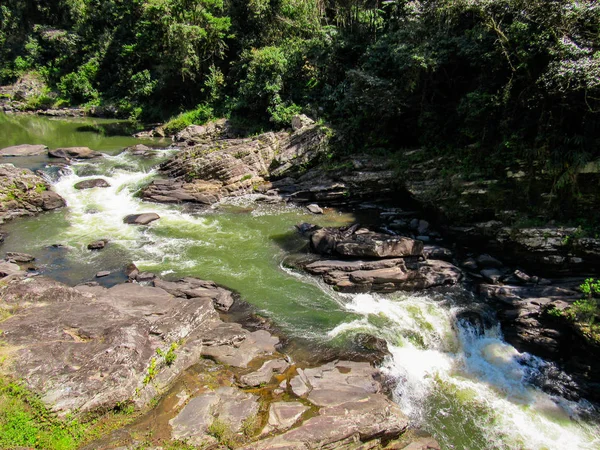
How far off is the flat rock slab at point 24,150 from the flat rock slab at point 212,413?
86.9ft

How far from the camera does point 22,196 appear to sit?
63.6 feet

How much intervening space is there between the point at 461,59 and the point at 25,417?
19.3 metres

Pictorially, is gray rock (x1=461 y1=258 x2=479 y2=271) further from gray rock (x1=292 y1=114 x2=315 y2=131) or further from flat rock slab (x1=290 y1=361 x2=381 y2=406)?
gray rock (x1=292 y1=114 x2=315 y2=131)

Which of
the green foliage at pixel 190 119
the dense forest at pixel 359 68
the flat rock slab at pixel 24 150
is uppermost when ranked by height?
the dense forest at pixel 359 68

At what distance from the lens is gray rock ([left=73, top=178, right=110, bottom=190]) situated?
21.7 meters

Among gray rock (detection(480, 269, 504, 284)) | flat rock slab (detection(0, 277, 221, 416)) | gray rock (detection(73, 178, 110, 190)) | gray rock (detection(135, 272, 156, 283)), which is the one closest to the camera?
flat rock slab (detection(0, 277, 221, 416))

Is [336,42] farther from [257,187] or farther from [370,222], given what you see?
[370,222]

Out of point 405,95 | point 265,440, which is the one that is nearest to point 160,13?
point 405,95

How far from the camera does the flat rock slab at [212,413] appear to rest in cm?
720

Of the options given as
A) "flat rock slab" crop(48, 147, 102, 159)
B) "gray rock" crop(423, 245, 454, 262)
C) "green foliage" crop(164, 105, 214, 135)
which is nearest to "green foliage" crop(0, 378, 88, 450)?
"gray rock" crop(423, 245, 454, 262)

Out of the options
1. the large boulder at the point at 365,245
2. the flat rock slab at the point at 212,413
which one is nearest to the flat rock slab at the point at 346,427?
the flat rock slab at the point at 212,413

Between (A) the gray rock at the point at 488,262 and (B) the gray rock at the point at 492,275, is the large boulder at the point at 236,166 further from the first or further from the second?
(B) the gray rock at the point at 492,275

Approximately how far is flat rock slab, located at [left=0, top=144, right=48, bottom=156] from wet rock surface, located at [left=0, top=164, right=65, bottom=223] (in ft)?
24.3

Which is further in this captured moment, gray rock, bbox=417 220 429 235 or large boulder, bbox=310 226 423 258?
gray rock, bbox=417 220 429 235
